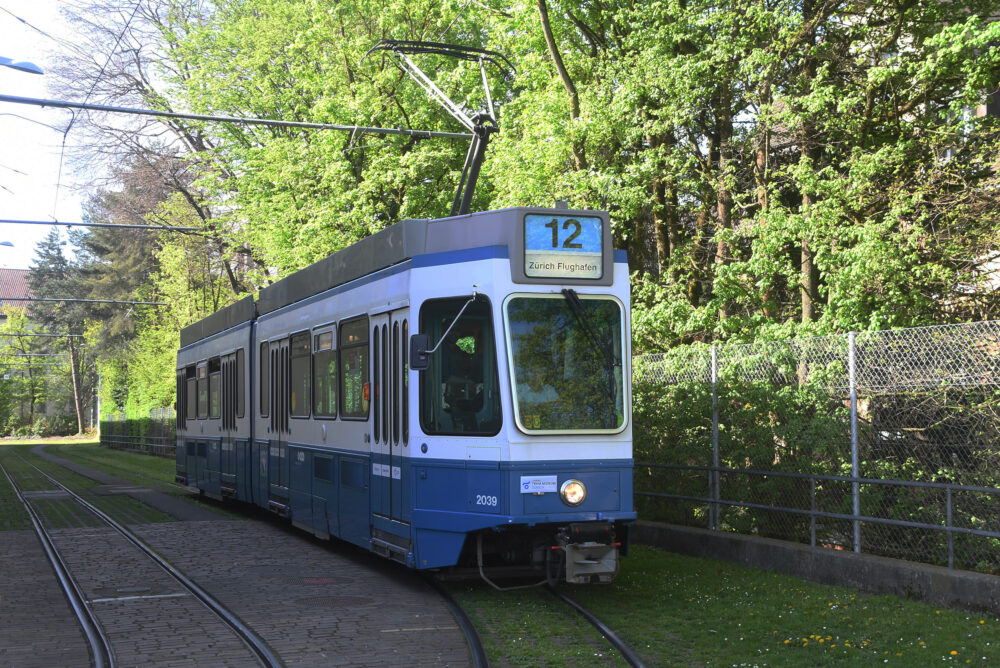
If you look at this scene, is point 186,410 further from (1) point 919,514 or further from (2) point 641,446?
(1) point 919,514

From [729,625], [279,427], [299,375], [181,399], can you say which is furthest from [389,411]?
[181,399]

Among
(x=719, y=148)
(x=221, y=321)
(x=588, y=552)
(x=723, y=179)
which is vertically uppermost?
(x=719, y=148)

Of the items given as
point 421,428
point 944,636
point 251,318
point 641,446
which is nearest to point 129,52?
point 251,318

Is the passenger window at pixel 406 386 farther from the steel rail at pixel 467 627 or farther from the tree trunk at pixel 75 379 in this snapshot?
the tree trunk at pixel 75 379

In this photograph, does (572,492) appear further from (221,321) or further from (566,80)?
(221,321)

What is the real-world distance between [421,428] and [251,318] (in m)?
7.74

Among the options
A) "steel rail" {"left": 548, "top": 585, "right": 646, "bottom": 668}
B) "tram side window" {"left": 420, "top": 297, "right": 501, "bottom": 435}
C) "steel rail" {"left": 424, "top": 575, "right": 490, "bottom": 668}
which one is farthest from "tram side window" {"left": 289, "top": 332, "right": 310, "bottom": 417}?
"steel rail" {"left": 548, "top": 585, "right": 646, "bottom": 668}

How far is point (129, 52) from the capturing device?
38.4m

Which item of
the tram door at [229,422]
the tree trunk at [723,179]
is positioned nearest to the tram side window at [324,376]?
the tram door at [229,422]

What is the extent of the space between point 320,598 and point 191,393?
1312cm

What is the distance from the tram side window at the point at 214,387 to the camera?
1966 centimetres

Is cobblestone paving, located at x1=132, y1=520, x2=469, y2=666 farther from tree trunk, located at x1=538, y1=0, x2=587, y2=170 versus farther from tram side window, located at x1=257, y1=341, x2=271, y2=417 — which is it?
tree trunk, located at x1=538, y1=0, x2=587, y2=170

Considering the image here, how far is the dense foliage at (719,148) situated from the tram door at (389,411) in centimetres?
236

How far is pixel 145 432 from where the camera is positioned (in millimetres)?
56906
